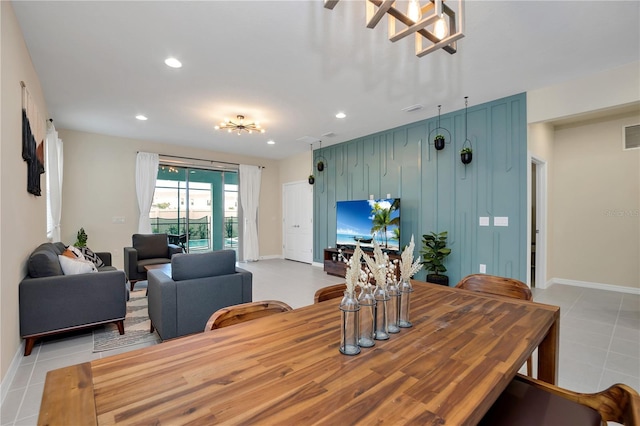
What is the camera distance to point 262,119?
4785 mm

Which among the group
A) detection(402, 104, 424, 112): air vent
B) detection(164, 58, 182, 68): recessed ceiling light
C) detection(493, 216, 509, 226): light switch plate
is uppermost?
detection(164, 58, 182, 68): recessed ceiling light

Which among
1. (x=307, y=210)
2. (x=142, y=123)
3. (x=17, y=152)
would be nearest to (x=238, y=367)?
(x=17, y=152)

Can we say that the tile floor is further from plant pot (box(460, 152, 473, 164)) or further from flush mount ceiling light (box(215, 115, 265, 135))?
flush mount ceiling light (box(215, 115, 265, 135))

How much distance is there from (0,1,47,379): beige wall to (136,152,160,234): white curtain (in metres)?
3.35

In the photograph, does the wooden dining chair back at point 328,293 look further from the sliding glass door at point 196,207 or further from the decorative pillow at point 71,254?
the sliding glass door at point 196,207

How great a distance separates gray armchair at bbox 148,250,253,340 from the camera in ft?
8.52

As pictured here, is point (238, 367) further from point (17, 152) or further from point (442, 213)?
point (442, 213)

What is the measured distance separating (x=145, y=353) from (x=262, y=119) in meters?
4.34

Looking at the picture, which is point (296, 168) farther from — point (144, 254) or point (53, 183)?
point (53, 183)

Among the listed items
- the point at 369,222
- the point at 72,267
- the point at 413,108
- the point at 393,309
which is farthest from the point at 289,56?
the point at 369,222

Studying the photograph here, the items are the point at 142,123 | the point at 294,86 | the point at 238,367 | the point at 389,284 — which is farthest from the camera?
the point at 142,123

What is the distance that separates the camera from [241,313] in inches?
53.2

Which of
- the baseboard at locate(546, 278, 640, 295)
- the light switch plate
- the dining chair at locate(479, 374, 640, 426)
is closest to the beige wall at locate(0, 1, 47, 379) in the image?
the dining chair at locate(479, 374, 640, 426)

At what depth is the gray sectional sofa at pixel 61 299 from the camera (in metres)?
2.51
